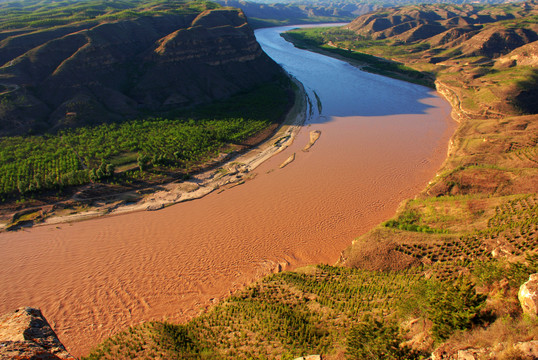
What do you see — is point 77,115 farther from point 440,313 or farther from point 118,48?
point 440,313

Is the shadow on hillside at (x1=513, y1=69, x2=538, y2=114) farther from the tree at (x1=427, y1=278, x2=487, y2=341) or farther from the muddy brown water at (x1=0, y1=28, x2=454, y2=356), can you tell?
the tree at (x1=427, y1=278, x2=487, y2=341)

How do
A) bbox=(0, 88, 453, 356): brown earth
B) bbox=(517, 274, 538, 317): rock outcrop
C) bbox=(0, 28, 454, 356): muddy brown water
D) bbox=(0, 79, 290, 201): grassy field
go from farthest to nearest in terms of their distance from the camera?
bbox=(0, 79, 290, 201): grassy field → bbox=(0, 28, 454, 356): muddy brown water → bbox=(0, 88, 453, 356): brown earth → bbox=(517, 274, 538, 317): rock outcrop

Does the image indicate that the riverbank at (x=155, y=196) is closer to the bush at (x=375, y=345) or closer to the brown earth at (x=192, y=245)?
the brown earth at (x=192, y=245)

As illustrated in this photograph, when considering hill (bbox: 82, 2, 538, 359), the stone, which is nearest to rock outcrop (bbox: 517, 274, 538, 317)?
hill (bbox: 82, 2, 538, 359)

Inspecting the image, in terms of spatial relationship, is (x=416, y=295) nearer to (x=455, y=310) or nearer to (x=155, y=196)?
(x=455, y=310)

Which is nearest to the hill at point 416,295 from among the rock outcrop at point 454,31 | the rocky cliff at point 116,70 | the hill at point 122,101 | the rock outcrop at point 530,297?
the rock outcrop at point 530,297
